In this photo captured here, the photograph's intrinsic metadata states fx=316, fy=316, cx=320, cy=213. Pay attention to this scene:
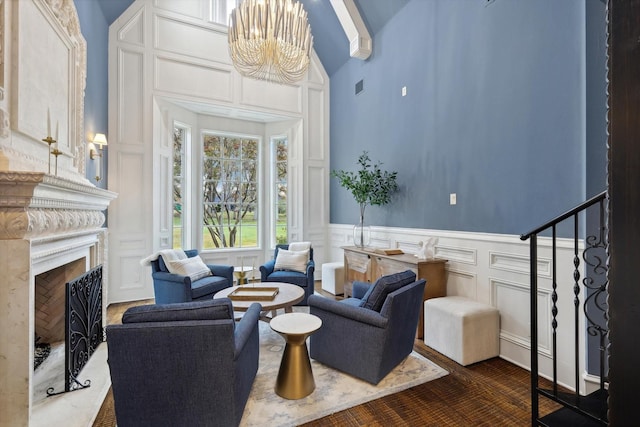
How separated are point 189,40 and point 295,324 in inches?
197

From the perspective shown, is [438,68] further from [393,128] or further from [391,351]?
[391,351]

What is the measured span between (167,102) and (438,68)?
4058 mm

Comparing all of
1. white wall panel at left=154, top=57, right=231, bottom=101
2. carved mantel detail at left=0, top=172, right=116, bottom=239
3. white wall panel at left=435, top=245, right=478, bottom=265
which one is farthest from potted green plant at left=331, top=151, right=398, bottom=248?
carved mantel detail at left=0, top=172, right=116, bottom=239

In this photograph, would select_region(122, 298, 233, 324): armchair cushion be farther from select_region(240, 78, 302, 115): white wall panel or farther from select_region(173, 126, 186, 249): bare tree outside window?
select_region(240, 78, 302, 115): white wall panel

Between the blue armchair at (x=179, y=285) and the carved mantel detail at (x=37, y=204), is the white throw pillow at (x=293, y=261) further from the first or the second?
the carved mantel detail at (x=37, y=204)

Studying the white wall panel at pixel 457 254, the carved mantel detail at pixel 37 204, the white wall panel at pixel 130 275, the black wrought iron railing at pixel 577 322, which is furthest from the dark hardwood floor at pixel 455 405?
the white wall panel at pixel 130 275

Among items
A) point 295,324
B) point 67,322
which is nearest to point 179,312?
point 295,324

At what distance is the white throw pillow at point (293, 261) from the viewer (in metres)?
4.45

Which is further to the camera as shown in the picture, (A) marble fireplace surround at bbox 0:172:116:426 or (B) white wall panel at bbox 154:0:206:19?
(B) white wall panel at bbox 154:0:206:19

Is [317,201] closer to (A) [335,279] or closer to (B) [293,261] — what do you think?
(A) [335,279]

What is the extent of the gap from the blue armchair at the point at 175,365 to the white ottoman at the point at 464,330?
196 centimetres

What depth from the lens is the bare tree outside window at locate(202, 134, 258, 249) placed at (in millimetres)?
5867

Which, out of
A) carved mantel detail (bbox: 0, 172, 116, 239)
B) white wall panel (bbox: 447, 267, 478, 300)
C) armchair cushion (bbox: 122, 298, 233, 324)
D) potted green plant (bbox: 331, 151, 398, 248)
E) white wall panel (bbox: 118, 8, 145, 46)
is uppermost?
white wall panel (bbox: 118, 8, 145, 46)

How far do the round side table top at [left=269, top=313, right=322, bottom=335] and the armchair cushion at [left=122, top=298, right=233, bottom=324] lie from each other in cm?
55
